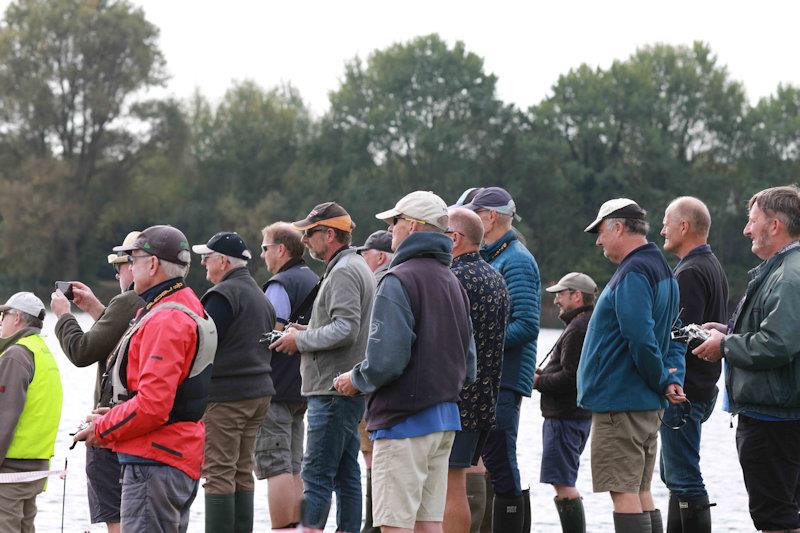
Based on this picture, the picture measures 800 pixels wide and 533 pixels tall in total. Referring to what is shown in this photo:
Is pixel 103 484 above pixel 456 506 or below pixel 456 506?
above

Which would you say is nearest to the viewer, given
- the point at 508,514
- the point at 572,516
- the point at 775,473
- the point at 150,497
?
the point at 150,497

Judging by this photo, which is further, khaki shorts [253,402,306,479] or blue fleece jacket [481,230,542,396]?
khaki shorts [253,402,306,479]

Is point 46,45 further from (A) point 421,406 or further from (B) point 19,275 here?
(A) point 421,406

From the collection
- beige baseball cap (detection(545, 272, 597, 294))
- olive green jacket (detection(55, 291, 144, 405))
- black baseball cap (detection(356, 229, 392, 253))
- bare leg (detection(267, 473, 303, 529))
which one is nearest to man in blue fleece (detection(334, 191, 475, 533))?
olive green jacket (detection(55, 291, 144, 405))

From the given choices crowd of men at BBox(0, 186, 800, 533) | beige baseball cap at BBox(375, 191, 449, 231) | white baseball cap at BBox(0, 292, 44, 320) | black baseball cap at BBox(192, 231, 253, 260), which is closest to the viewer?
crowd of men at BBox(0, 186, 800, 533)

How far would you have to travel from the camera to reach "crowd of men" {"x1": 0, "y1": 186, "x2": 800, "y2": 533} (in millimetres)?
6391

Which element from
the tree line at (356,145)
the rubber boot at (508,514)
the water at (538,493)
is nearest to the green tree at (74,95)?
the tree line at (356,145)

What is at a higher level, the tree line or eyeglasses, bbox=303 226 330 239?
the tree line

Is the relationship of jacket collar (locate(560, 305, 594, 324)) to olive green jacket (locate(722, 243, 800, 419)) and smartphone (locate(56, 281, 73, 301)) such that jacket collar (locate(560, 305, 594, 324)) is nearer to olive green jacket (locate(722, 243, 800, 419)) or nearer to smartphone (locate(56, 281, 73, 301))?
olive green jacket (locate(722, 243, 800, 419))

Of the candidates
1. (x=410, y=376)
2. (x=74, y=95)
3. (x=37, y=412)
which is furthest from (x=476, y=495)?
(x=74, y=95)

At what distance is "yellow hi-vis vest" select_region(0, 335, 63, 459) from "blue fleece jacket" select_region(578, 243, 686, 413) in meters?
3.02

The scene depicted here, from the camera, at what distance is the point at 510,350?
834 centimetres

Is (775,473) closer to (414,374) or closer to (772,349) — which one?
(772,349)

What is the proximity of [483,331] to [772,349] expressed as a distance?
1.66 metres
